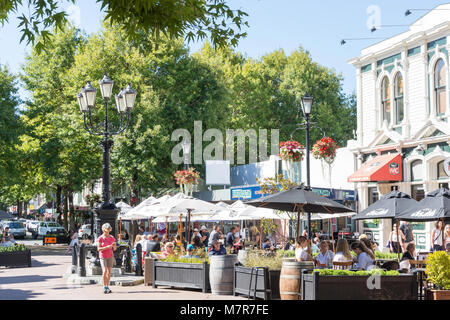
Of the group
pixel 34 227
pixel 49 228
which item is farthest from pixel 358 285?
pixel 34 227

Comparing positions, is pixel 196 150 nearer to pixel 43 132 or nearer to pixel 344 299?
pixel 43 132

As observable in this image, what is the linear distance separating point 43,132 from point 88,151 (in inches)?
121

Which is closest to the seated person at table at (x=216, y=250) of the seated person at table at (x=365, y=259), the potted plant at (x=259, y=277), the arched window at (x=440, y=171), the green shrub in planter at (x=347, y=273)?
the potted plant at (x=259, y=277)

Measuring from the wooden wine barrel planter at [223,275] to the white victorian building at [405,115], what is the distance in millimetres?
13576

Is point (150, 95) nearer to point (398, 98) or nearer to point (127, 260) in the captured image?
point (398, 98)

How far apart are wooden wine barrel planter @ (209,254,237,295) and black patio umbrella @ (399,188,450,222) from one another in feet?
14.5

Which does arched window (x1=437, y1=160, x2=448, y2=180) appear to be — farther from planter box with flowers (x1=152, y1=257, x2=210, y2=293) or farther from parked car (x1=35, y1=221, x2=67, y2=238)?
parked car (x1=35, y1=221, x2=67, y2=238)

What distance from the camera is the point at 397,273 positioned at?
1196cm

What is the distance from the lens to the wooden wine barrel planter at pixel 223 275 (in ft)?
47.0

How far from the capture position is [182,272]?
50.6 feet

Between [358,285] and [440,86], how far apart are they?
1617 cm

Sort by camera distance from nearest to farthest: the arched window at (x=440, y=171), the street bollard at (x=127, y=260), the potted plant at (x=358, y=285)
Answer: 1. the potted plant at (x=358, y=285)
2. the street bollard at (x=127, y=260)
3. the arched window at (x=440, y=171)

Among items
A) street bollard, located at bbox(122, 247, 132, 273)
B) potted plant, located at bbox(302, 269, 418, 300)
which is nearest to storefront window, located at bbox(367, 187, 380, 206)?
street bollard, located at bbox(122, 247, 132, 273)

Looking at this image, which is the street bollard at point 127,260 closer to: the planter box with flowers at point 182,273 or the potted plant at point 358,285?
the planter box with flowers at point 182,273
